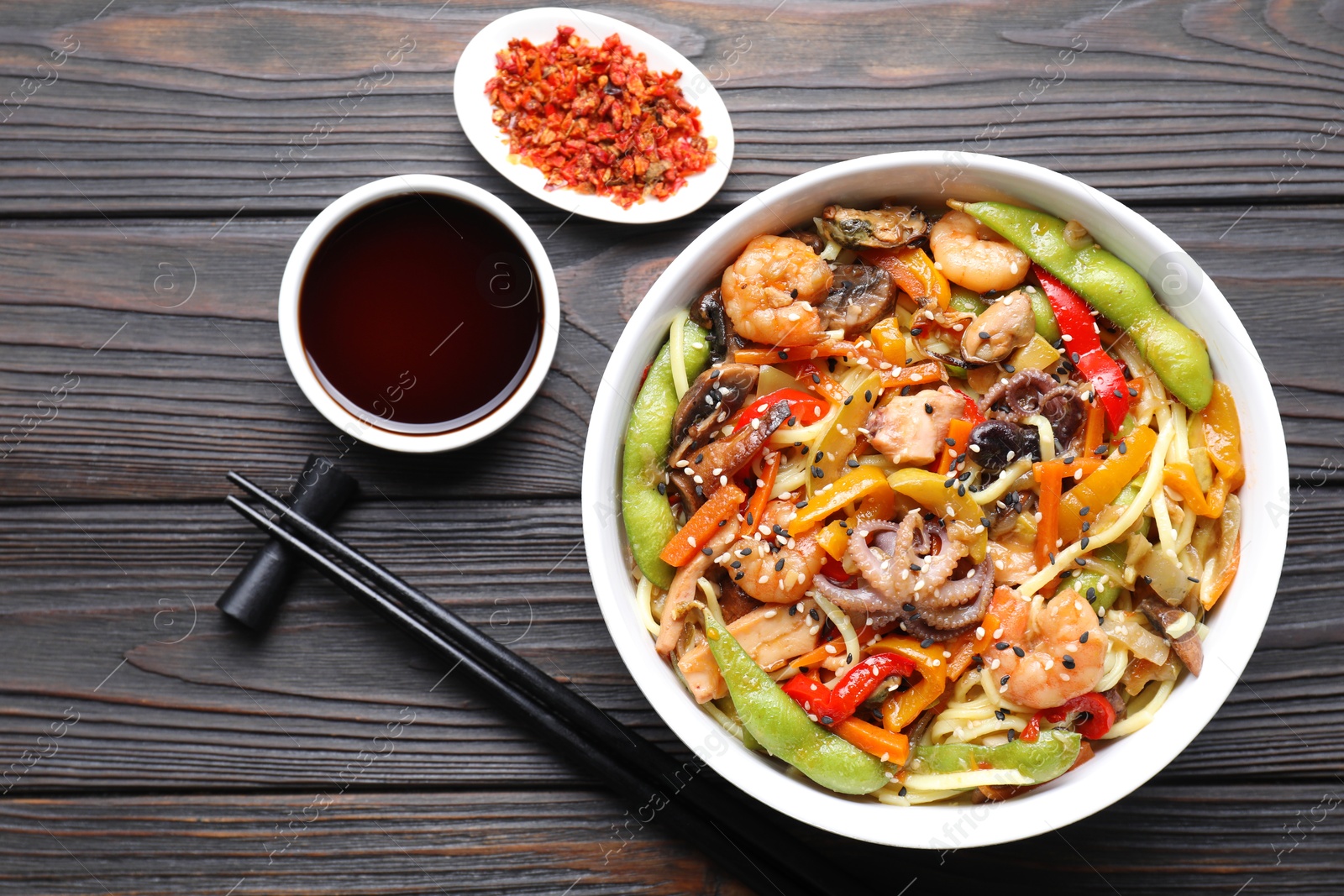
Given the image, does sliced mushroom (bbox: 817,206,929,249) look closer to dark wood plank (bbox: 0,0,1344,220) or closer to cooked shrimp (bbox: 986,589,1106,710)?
dark wood plank (bbox: 0,0,1344,220)

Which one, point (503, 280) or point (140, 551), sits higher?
point (503, 280)

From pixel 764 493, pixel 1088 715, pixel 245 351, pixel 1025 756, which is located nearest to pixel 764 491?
pixel 764 493

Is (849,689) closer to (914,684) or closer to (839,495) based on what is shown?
(914,684)

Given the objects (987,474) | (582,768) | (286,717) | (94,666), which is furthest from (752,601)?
(94,666)

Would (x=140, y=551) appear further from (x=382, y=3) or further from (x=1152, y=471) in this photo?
(x=1152, y=471)

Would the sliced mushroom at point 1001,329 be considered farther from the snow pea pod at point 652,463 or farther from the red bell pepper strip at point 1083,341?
the snow pea pod at point 652,463

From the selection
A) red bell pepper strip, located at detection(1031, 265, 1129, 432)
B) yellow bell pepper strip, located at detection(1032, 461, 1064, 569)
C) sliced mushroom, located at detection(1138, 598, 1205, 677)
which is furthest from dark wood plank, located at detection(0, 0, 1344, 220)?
sliced mushroom, located at detection(1138, 598, 1205, 677)
